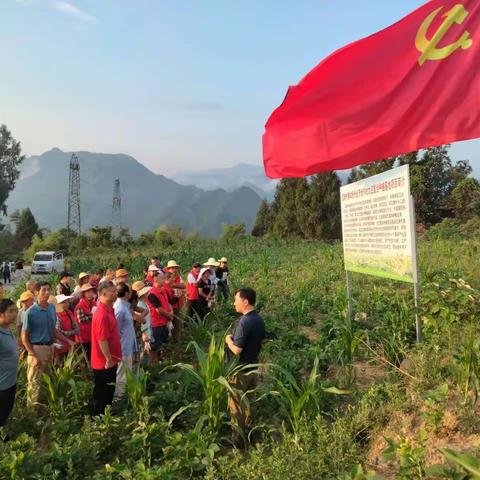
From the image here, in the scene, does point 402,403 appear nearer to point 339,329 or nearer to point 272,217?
point 339,329

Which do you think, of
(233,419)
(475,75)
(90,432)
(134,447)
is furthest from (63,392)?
(475,75)

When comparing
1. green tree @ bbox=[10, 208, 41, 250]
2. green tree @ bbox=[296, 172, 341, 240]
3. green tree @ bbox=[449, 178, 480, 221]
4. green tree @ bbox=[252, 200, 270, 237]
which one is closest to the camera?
green tree @ bbox=[449, 178, 480, 221]

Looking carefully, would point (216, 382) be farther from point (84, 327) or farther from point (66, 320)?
point (66, 320)

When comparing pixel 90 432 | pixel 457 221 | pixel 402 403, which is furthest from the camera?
pixel 457 221

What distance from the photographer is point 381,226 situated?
5477mm

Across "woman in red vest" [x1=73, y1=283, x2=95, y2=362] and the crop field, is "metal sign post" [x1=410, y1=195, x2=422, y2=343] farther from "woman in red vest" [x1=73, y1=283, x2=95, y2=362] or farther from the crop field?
"woman in red vest" [x1=73, y1=283, x2=95, y2=362]

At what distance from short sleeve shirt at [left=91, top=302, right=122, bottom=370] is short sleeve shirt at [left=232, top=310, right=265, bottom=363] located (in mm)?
1330

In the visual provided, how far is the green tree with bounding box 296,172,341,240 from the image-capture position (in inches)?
1483

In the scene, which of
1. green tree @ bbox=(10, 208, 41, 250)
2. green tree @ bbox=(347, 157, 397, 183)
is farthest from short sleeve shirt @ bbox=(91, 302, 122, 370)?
green tree @ bbox=(10, 208, 41, 250)

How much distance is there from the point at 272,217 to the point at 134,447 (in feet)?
144

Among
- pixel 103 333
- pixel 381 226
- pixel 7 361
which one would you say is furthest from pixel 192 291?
pixel 7 361

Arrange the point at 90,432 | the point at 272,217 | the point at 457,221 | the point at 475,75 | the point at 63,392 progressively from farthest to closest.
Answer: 1. the point at 272,217
2. the point at 457,221
3. the point at 63,392
4. the point at 90,432
5. the point at 475,75

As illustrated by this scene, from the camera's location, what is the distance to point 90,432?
4.27m

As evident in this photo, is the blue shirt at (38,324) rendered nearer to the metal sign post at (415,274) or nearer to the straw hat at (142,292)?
the straw hat at (142,292)
